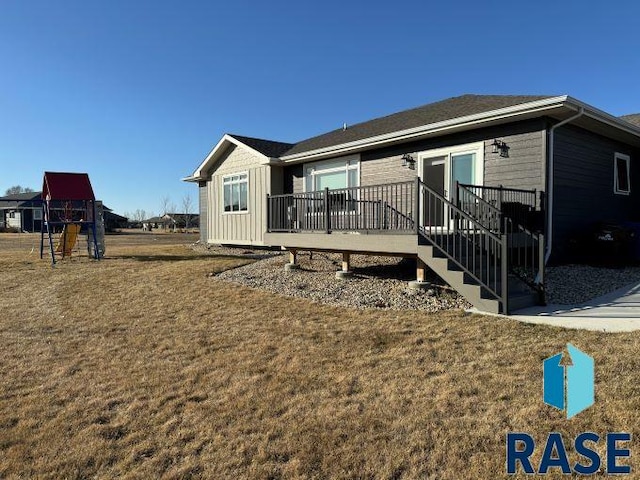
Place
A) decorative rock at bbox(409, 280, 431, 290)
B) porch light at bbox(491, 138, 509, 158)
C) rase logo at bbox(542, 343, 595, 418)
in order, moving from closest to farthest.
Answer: rase logo at bbox(542, 343, 595, 418), decorative rock at bbox(409, 280, 431, 290), porch light at bbox(491, 138, 509, 158)

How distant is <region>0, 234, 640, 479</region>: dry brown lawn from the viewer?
2.78 meters

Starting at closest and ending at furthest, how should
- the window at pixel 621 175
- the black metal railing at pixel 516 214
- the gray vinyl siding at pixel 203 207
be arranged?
the black metal railing at pixel 516 214, the window at pixel 621 175, the gray vinyl siding at pixel 203 207

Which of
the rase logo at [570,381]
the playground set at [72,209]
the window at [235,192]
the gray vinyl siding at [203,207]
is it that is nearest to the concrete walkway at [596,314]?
the rase logo at [570,381]

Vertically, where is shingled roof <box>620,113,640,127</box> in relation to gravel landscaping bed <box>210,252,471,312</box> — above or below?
above

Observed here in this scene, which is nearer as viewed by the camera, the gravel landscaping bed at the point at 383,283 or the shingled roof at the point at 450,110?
the gravel landscaping bed at the point at 383,283

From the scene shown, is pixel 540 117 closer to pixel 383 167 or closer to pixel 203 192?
pixel 383 167

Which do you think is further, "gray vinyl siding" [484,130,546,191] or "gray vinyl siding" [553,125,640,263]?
"gray vinyl siding" [553,125,640,263]

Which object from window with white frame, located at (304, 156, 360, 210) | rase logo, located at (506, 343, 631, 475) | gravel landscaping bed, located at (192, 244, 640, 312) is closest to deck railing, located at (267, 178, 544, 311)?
gravel landscaping bed, located at (192, 244, 640, 312)

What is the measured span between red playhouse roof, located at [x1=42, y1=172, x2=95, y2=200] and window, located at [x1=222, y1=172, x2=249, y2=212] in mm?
4940

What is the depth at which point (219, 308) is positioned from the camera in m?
7.03

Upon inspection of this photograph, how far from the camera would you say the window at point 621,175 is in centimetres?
1081

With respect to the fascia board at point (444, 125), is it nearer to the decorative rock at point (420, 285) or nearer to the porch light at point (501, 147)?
the porch light at point (501, 147)

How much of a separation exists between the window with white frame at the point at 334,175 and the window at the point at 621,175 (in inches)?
261

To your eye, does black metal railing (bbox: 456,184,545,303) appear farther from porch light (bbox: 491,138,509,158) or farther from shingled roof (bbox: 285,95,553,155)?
shingled roof (bbox: 285,95,553,155)
